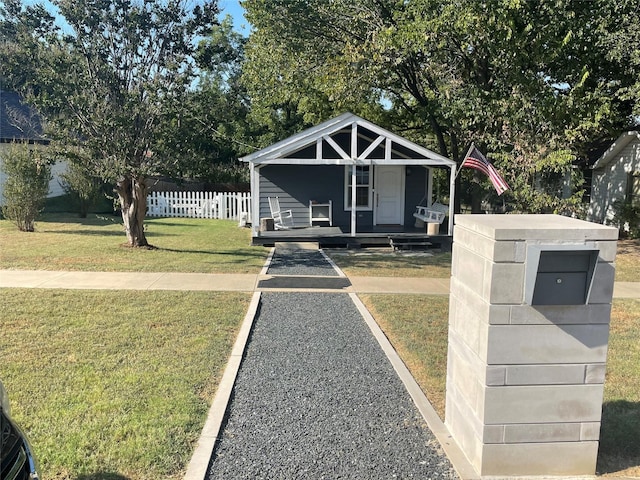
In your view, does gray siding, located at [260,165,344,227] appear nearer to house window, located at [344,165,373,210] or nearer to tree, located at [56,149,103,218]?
house window, located at [344,165,373,210]

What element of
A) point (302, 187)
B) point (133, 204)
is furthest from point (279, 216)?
point (133, 204)

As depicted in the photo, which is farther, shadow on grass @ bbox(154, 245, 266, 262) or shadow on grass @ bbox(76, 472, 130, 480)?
shadow on grass @ bbox(154, 245, 266, 262)

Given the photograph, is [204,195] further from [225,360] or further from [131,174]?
[225,360]

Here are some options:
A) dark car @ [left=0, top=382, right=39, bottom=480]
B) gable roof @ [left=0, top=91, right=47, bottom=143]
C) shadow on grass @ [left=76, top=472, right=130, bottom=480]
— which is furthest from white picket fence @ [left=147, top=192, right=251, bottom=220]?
dark car @ [left=0, top=382, right=39, bottom=480]

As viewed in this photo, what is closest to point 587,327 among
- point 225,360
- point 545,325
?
point 545,325

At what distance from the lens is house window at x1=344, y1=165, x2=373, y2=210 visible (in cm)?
1706

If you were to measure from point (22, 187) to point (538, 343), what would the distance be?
1620 cm

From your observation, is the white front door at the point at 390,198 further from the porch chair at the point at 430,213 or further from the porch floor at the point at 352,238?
the porch floor at the point at 352,238

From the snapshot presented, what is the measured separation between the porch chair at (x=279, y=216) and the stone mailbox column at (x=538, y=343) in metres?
13.4

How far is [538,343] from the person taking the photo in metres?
3.27

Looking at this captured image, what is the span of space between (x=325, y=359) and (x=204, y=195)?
1969 cm

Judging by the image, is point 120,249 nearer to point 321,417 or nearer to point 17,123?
point 321,417

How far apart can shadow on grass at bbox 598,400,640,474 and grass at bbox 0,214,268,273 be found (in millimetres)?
7163

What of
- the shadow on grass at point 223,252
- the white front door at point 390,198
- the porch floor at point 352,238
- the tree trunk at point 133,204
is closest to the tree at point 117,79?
the tree trunk at point 133,204
